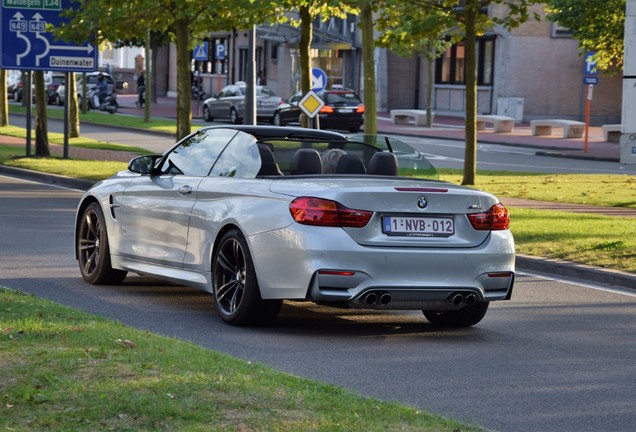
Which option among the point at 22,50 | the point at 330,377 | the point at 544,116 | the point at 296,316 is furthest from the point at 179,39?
the point at 544,116

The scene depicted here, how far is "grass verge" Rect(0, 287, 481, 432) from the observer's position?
6070 mm

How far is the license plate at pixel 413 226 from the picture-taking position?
9469mm

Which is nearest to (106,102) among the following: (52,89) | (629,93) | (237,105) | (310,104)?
(52,89)

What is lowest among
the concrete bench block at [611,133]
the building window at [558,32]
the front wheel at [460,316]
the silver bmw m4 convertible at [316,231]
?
the concrete bench block at [611,133]

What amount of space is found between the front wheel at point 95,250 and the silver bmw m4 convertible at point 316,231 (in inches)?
26.2

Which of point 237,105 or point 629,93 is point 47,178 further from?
point 237,105

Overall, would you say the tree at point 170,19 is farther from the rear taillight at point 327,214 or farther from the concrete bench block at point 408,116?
the concrete bench block at point 408,116

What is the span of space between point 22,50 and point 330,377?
20828 mm

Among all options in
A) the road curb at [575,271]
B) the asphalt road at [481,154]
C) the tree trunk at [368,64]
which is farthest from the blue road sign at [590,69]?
the road curb at [575,271]

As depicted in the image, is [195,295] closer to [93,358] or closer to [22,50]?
[93,358]

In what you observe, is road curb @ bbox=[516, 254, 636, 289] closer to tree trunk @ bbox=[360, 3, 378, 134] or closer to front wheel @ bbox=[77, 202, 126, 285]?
front wheel @ bbox=[77, 202, 126, 285]

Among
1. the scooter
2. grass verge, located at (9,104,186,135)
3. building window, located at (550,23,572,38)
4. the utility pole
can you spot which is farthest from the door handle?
the scooter

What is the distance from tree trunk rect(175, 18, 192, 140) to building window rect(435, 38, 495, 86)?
33.1 metres

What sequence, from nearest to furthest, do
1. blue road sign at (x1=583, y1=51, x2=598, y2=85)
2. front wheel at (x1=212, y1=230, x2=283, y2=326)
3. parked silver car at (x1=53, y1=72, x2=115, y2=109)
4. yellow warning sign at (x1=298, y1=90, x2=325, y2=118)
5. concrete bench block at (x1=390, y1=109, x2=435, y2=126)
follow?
front wheel at (x1=212, y1=230, x2=283, y2=326)
yellow warning sign at (x1=298, y1=90, x2=325, y2=118)
blue road sign at (x1=583, y1=51, x2=598, y2=85)
concrete bench block at (x1=390, y1=109, x2=435, y2=126)
parked silver car at (x1=53, y1=72, x2=115, y2=109)
